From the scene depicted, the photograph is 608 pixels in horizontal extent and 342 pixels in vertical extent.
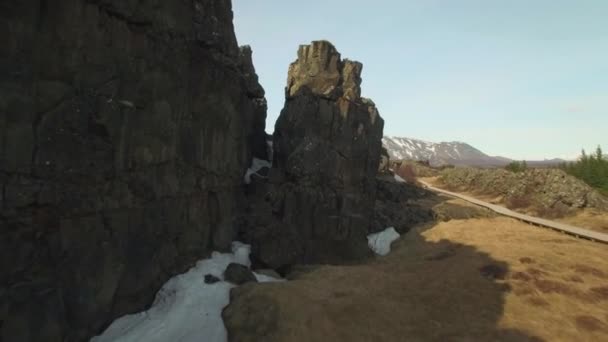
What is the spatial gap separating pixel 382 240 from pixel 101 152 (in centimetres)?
4043

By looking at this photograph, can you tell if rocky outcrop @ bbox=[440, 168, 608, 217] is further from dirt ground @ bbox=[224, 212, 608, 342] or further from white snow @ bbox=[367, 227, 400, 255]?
white snow @ bbox=[367, 227, 400, 255]

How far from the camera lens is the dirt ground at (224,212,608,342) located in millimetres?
23109

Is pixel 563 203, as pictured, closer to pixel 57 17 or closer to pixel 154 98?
pixel 154 98

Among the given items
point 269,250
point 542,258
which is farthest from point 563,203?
point 269,250

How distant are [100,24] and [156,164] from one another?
9818 millimetres

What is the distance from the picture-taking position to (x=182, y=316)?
945 inches

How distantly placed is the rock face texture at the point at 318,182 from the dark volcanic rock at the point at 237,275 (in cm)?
544

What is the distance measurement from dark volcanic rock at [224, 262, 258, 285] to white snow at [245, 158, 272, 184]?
13149 mm

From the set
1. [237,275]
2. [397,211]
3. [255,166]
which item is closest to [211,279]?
[237,275]

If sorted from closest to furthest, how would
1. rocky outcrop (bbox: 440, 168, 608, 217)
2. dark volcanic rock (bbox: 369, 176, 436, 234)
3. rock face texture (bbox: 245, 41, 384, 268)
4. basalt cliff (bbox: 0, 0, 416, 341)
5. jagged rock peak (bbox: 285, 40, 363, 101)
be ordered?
basalt cliff (bbox: 0, 0, 416, 341) → rock face texture (bbox: 245, 41, 384, 268) → jagged rock peak (bbox: 285, 40, 363, 101) → dark volcanic rock (bbox: 369, 176, 436, 234) → rocky outcrop (bbox: 440, 168, 608, 217)

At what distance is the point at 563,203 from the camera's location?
67.2m

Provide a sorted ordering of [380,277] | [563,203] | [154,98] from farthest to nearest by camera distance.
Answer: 1. [563,203]
2. [380,277]
3. [154,98]

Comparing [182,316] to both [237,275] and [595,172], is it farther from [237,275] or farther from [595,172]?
[595,172]

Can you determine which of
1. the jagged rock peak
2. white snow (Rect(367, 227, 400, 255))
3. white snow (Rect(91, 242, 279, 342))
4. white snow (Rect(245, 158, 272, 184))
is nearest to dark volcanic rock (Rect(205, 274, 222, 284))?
white snow (Rect(91, 242, 279, 342))
